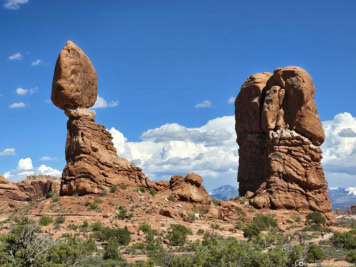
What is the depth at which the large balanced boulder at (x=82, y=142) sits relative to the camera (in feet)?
132

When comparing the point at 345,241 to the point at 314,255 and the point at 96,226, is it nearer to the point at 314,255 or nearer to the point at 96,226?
the point at 314,255

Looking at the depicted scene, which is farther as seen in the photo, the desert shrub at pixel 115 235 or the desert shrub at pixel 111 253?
the desert shrub at pixel 115 235

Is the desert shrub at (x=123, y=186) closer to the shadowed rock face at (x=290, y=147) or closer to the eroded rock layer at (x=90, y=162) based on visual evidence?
the eroded rock layer at (x=90, y=162)

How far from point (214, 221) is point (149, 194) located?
23.0ft

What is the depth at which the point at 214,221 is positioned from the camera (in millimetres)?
39844

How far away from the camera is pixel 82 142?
40375mm

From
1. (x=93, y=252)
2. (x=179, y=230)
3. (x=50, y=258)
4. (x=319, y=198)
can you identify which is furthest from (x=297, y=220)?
(x=50, y=258)

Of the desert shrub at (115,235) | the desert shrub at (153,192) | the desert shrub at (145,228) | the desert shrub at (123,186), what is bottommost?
the desert shrub at (115,235)

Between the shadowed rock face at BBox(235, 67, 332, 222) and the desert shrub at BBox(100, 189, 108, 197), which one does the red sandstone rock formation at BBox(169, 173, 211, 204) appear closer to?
the shadowed rock face at BBox(235, 67, 332, 222)

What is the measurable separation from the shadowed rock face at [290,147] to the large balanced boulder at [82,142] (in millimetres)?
12914

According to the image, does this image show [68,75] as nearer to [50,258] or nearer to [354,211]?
[50,258]

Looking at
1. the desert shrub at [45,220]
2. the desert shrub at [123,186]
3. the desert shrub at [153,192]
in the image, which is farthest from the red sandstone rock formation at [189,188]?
the desert shrub at [45,220]

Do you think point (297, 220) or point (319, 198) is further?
point (319, 198)

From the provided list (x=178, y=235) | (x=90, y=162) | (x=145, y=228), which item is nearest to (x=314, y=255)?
(x=178, y=235)
